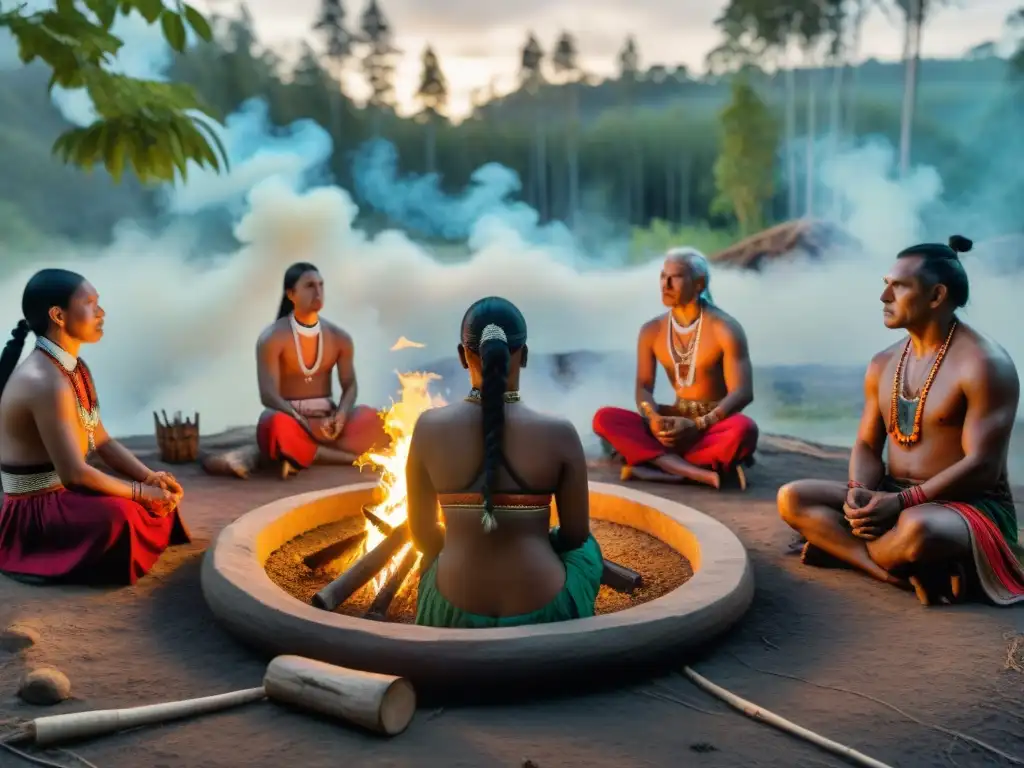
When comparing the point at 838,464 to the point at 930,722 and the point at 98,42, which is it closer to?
the point at 930,722

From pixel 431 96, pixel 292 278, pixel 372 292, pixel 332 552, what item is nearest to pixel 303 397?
pixel 292 278

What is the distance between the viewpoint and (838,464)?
735 centimetres

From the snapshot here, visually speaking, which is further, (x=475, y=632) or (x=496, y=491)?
(x=496, y=491)

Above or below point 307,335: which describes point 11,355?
above

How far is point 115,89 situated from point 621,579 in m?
3.49

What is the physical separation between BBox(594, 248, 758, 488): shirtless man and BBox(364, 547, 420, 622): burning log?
8.16 feet

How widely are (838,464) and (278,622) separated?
531 centimetres

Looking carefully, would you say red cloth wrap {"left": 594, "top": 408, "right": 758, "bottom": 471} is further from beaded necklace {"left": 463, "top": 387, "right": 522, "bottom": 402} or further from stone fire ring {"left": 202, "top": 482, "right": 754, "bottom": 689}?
beaded necklace {"left": 463, "top": 387, "right": 522, "bottom": 402}

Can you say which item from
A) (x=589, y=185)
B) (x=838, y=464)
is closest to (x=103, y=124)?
(x=838, y=464)

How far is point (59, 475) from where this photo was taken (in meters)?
4.31

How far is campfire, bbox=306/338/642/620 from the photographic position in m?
4.14

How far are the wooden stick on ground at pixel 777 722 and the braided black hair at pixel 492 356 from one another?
1008 mm

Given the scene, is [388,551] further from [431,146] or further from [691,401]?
[431,146]

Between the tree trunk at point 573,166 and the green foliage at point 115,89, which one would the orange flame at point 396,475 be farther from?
the tree trunk at point 573,166
